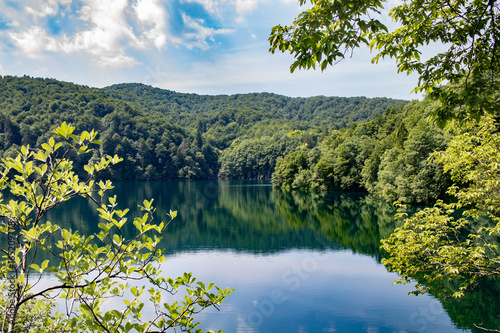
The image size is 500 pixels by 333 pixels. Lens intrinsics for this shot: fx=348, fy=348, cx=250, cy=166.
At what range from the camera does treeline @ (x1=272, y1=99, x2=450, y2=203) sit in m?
38.1

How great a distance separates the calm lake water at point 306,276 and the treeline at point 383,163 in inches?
247

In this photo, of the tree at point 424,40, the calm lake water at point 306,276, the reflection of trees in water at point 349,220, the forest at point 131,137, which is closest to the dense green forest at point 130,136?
the forest at point 131,137

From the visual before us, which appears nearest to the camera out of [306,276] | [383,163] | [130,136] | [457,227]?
[457,227]

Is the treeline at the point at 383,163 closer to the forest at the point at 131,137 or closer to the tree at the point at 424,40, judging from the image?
the tree at the point at 424,40

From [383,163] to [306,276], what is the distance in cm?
3415

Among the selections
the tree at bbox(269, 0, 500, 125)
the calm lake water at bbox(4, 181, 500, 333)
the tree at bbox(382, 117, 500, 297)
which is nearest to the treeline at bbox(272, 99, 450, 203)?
the calm lake water at bbox(4, 181, 500, 333)

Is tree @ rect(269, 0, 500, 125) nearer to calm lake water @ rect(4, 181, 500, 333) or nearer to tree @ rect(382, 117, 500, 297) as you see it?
tree @ rect(382, 117, 500, 297)

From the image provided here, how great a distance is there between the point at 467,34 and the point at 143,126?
131 meters

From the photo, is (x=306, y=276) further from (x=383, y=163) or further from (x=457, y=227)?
(x=383, y=163)

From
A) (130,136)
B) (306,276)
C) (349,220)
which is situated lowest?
(306,276)

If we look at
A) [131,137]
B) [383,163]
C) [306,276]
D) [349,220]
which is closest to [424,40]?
[306,276]

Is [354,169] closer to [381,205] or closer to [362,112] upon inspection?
[381,205]

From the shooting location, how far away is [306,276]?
18.2m

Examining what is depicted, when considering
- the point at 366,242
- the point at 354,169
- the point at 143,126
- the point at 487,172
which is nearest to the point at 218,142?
the point at 143,126
